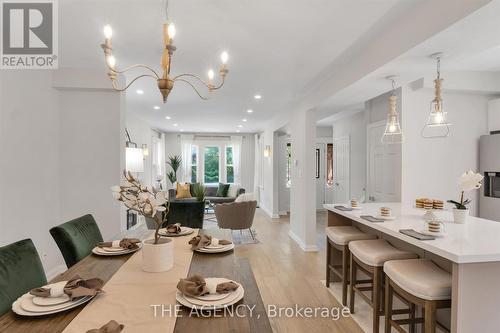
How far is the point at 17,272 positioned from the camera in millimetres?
1434

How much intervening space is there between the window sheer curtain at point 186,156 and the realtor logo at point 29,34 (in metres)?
6.68

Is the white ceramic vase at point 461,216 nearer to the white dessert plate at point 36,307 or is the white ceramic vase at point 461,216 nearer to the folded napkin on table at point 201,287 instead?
the folded napkin on table at point 201,287

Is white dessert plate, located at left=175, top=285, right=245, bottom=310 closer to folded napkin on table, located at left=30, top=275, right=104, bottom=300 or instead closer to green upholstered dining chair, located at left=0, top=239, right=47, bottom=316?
folded napkin on table, located at left=30, top=275, right=104, bottom=300

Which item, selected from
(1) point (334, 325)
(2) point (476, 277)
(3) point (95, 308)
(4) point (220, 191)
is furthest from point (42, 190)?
(4) point (220, 191)

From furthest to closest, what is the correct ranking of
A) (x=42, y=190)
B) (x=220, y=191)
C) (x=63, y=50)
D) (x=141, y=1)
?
(x=220, y=191) → (x=42, y=190) → (x=63, y=50) → (x=141, y=1)

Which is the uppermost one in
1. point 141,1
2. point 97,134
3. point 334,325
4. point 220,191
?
point 141,1

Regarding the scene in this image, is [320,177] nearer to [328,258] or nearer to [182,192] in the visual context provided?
[182,192]

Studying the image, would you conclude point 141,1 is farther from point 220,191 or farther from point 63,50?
point 220,191

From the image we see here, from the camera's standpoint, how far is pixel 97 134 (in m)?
3.66

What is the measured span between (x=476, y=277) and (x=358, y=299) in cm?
166

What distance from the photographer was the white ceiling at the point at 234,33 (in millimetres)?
2090

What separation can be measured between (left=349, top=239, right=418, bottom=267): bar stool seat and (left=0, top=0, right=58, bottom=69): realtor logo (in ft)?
9.88

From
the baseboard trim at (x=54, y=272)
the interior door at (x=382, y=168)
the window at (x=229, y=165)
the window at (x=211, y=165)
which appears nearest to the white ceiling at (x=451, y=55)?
the interior door at (x=382, y=168)

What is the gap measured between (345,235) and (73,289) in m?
2.34
